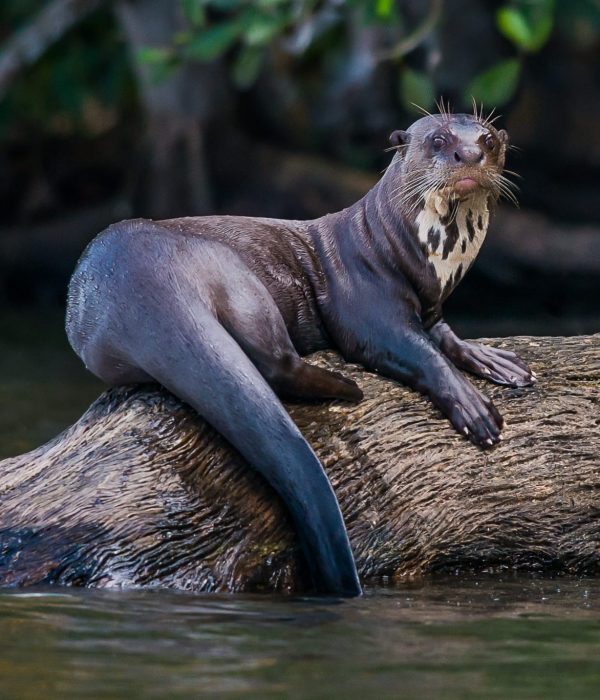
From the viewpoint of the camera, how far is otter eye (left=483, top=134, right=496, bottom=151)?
3.90 metres

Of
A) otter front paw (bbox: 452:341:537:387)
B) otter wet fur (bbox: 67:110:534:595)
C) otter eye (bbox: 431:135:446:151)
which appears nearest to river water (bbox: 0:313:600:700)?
otter wet fur (bbox: 67:110:534:595)

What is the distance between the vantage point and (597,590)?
3643 millimetres

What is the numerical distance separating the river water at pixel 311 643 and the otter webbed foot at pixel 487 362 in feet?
1.82

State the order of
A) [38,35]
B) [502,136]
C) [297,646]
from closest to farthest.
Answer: [297,646] < [502,136] < [38,35]

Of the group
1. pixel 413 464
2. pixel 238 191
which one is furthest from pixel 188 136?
pixel 413 464

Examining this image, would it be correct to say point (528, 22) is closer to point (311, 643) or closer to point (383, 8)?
point (383, 8)

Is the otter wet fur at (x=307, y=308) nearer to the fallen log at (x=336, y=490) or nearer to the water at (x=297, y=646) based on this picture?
the fallen log at (x=336, y=490)

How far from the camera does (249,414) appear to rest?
343 centimetres

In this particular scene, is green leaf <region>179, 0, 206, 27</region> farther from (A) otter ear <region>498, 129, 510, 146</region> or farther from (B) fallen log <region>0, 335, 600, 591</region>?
(B) fallen log <region>0, 335, 600, 591</region>

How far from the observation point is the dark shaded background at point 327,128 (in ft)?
33.0

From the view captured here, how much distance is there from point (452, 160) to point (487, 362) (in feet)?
1.81

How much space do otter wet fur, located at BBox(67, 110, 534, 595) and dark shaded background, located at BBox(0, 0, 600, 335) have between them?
5024 millimetres

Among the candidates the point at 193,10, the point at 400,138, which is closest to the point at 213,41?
the point at 193,10

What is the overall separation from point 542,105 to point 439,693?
30.3 feet
